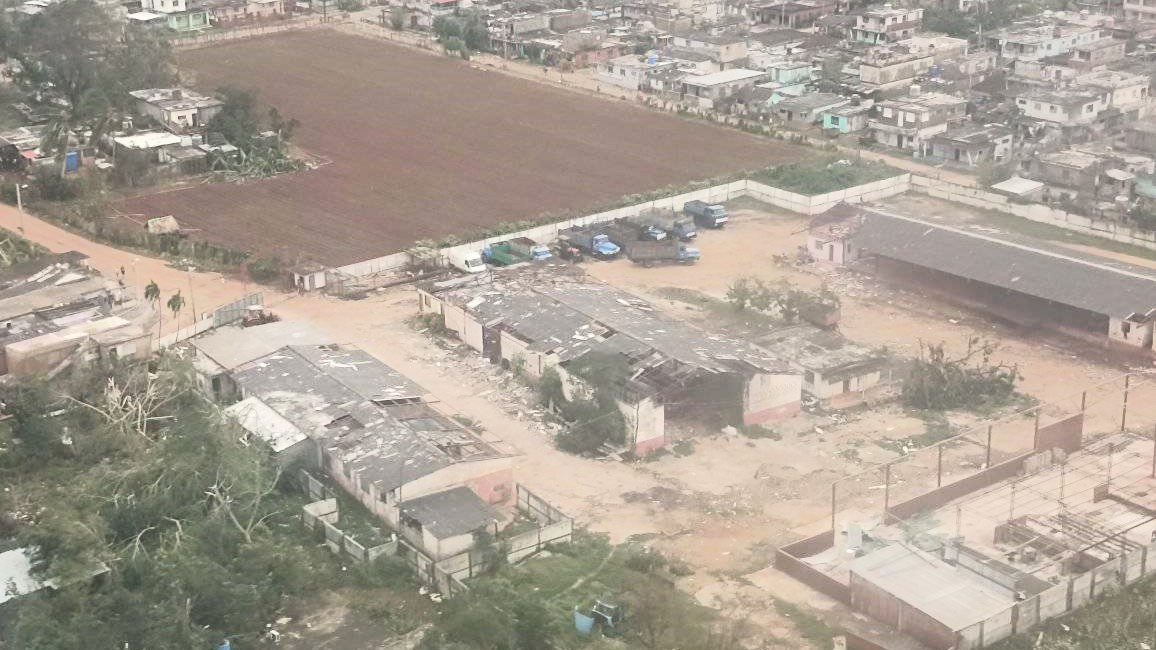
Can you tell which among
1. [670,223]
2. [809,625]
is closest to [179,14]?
[670,223]

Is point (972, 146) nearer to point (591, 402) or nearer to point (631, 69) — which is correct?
point (631, 69)

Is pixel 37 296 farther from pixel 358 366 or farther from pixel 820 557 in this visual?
pixel 820 557

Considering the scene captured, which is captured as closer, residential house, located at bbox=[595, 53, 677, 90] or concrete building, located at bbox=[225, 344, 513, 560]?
concrete building, located at bbox=[225, 344, 513, 560]

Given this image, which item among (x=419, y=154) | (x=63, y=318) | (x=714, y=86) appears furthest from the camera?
(x=714, y=86)

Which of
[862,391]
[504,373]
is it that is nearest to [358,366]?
[504,373]

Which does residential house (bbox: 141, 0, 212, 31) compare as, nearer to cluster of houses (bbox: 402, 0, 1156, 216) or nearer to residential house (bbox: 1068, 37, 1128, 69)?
cluster of houses (bbox: 402, 0, 1156, 216)

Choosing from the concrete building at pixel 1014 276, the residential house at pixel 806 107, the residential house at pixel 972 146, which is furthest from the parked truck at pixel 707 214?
the residential house at pixel 806 107

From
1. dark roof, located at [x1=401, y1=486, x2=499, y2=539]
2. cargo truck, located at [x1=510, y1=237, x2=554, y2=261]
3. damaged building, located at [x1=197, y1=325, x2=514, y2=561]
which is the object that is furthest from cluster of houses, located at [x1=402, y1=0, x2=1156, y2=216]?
dark roof, located at [x1=401, y1=486, x2=499, y2=539]

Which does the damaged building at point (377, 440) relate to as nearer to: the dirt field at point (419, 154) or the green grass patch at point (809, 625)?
the green grass patch at point (809, 625)
